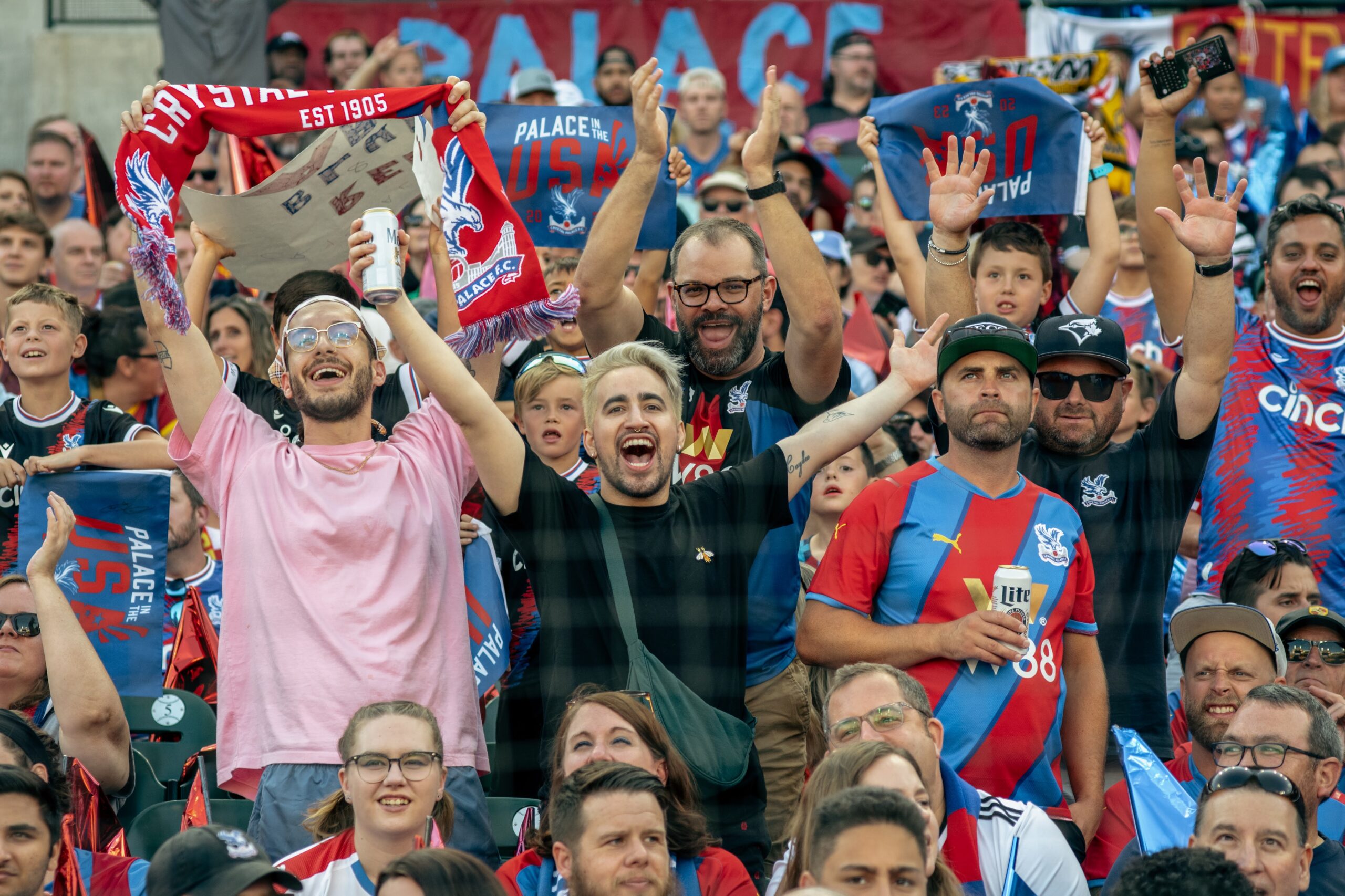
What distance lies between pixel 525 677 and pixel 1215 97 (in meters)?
6.90

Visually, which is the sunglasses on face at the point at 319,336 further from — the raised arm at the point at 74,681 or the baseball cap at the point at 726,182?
the baseball cap at the point at 726,182

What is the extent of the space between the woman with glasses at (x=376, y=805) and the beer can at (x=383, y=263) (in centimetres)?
104

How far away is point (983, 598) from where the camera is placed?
427 centimetres

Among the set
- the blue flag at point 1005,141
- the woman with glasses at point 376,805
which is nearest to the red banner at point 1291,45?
the blue flag at point 1005,141

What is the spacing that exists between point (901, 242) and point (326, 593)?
97.6 inches

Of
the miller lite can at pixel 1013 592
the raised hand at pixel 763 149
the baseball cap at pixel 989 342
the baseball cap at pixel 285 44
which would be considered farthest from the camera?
the baseball cap at pixel 285 44

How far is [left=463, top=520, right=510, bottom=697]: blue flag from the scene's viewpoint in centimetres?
507

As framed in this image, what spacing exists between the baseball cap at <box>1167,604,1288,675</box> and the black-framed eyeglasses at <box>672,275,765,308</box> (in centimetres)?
162

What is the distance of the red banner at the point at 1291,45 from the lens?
38.2 ft

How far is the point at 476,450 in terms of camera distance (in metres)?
4.31

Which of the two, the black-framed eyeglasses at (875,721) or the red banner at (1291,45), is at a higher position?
the red banner at (1291,45)

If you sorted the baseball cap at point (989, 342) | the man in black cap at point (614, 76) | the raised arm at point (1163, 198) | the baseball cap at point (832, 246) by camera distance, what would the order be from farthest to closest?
the man in black cap at point (614, 76), the baseball cap at point (832, 246), the raised arm at point (1163, 198), the baseball cap at point (989, 342)

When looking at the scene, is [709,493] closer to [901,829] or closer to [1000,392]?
[1000,392]

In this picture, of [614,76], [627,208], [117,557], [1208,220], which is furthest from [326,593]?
[614,76]
